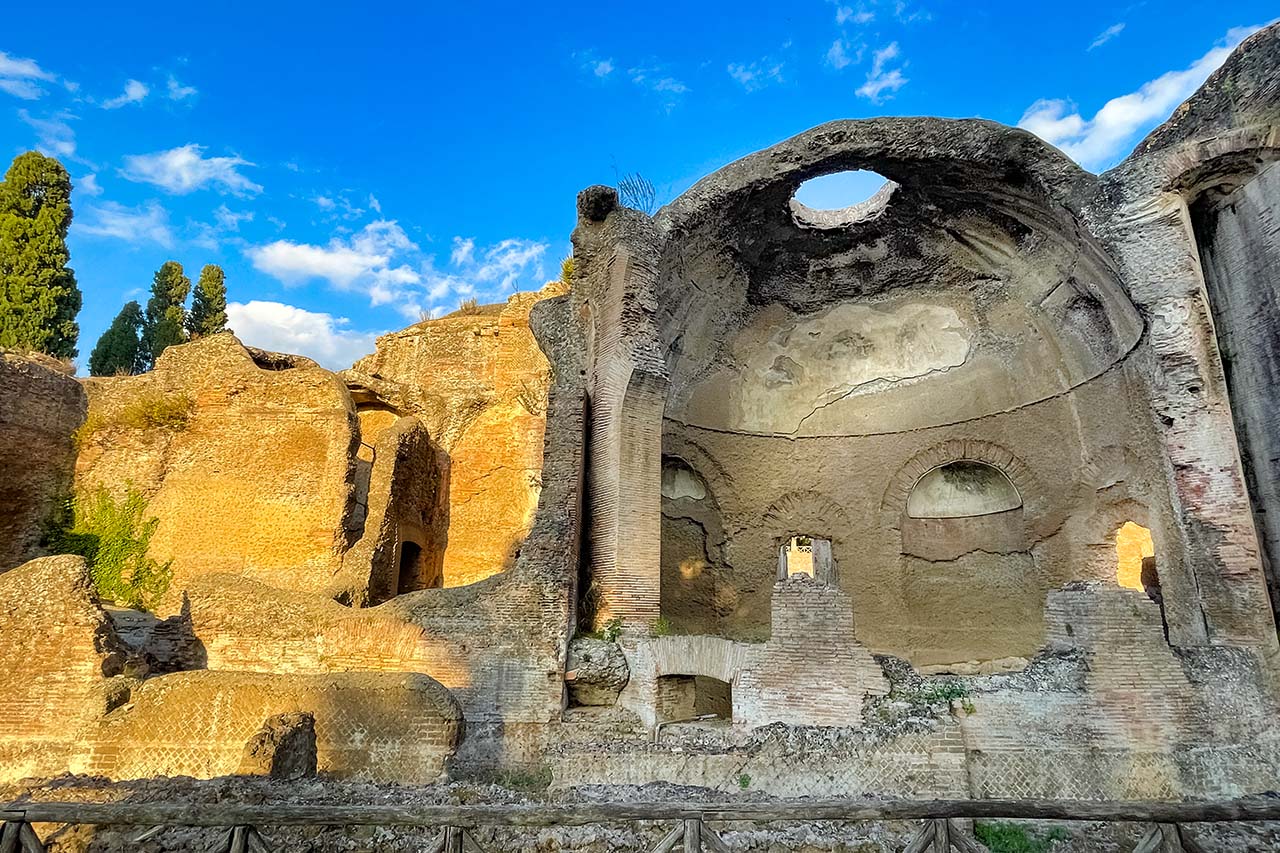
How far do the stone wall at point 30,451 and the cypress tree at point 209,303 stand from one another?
33.5 feet

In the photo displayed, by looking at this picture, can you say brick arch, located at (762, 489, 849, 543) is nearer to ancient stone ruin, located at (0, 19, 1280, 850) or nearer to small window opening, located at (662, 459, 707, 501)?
ancient stone ruin, located at (0, 19, 1280, 850)

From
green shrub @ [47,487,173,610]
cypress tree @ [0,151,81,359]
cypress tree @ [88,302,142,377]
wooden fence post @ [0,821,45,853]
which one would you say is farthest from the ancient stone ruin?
cypress tree @ [88,302,142,377]

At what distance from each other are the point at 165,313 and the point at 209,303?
3.91ft

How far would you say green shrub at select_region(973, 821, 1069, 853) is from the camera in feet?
17.0

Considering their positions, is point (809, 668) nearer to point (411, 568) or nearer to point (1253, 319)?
point (1253, 319)

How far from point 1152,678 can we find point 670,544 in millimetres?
6631

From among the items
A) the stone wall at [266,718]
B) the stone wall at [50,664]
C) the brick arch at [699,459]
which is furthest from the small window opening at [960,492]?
the stone wall at [50,664]

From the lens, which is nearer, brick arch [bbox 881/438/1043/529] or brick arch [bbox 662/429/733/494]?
brick arch [bbox 881/438/1043/529]

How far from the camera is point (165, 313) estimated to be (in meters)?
21.8

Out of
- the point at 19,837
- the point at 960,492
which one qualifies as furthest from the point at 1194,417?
the point at 19,837

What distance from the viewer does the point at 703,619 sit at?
12.1 m

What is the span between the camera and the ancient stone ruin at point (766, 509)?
6605 mm

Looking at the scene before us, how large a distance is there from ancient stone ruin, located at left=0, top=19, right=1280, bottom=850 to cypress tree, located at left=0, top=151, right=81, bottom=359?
4769mm

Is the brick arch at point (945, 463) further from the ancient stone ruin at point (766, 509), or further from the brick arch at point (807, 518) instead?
the brick arch at point (807, 518)
